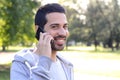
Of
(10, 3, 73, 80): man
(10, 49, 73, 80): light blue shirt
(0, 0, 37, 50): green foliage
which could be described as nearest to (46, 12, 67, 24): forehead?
(10, 3, 73, 80): man

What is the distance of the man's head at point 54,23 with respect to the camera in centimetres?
234

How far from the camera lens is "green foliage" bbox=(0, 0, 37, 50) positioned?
66.3 ft

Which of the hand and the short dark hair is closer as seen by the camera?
the hand

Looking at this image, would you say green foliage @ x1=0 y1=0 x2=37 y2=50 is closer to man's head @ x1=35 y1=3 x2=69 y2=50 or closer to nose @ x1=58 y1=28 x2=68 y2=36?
man's head @ x1=35 y1=3 x2=69 y2=50

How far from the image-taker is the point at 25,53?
243 centimetres

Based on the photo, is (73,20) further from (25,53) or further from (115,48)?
(25,53)

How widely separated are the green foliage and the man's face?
693 inches

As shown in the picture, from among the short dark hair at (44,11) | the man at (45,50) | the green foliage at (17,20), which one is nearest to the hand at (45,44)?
the man at (45,50)

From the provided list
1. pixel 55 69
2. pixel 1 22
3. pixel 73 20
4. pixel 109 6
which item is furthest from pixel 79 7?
Answer: pixel 55 69

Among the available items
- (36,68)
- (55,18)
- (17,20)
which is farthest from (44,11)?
(17,20)

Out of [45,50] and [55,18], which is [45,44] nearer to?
[45,50]

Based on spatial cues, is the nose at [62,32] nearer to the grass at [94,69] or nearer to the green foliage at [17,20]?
the grass at [94,69]

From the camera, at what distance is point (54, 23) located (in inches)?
93.7

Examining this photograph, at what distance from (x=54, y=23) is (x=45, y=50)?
231 millimetres
